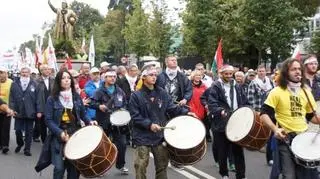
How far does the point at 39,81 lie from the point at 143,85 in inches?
246

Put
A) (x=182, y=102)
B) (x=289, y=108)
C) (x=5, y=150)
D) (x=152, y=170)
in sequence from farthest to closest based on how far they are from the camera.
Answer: (x=5, y=150) → (x=152, y=170) → (x=182, y=102) → (x=289, y=108)

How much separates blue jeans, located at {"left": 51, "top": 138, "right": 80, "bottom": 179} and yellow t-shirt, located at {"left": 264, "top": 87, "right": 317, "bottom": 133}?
2578 mm

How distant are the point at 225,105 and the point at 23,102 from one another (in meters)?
5.29

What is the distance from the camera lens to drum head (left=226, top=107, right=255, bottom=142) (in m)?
8.20

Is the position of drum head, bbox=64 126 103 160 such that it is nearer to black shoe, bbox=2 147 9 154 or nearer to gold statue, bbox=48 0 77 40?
black shoe, bbox=2 147 9 154

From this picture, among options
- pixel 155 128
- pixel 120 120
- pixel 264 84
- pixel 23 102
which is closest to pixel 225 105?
pixel 120 120

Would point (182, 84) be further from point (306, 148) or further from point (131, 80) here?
point (306, 148)

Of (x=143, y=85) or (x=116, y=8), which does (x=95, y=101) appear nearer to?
(x=143, y=85)

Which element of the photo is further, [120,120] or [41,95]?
[41,95]

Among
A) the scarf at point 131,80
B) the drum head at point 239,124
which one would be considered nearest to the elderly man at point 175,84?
the drum head at point 239,124

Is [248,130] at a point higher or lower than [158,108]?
lower

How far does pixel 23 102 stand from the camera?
41.8 ft

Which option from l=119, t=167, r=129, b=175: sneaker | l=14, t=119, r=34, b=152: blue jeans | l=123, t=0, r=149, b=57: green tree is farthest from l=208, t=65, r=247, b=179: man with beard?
l=123, t=0, r=149, b=57: green tree

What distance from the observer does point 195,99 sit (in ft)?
43.2
